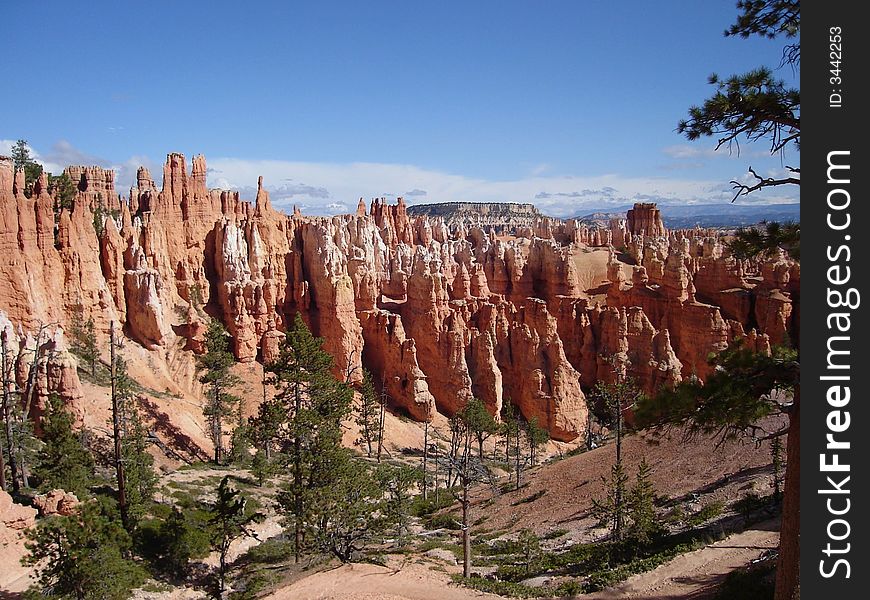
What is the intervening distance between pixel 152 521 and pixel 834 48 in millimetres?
26749

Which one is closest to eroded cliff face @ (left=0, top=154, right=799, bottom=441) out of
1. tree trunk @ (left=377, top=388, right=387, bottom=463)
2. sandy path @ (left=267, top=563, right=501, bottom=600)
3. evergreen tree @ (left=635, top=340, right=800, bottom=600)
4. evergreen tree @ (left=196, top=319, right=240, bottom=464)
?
tree trunk @ (left=377, top=388, right=387, bottom=463)

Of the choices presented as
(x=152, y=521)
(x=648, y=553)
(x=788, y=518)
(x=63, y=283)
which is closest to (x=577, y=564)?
(x=648, y=553)

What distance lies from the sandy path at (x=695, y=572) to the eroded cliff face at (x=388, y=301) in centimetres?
3381

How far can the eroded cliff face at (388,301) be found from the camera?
45.6 metres

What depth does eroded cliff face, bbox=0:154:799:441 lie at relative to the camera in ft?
150

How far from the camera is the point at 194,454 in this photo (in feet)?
119

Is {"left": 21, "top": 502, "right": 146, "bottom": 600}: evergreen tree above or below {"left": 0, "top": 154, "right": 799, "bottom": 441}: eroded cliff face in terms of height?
below

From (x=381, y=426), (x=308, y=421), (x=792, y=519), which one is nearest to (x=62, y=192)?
(x=381, y=426)

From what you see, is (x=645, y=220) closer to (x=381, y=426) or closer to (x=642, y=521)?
(x=381, y=426)

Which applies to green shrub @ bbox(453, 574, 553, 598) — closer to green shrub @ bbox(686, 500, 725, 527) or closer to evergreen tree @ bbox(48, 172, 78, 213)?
green shrub @ bbox(686, 500, 725, 527)

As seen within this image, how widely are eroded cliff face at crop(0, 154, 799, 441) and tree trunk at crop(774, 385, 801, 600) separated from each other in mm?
40799

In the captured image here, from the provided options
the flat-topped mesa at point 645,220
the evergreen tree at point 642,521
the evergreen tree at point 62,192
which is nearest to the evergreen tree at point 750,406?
the evergreen tree at point 642,521

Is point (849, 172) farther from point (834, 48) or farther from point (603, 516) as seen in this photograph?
point (603, 516)

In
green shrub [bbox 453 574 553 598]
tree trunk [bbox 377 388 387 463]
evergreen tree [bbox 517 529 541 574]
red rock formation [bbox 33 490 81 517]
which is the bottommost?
tree trunk [bbox 377 388 387 463]
